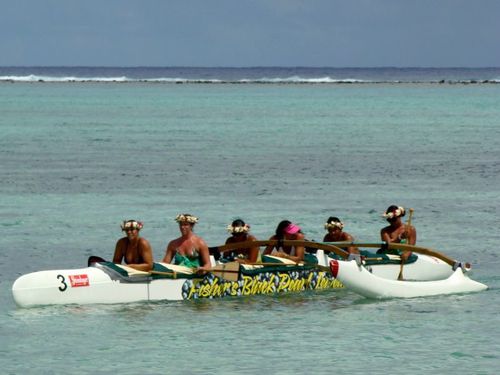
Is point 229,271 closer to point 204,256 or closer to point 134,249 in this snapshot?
point 204,256

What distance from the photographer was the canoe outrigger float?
23.1 meters

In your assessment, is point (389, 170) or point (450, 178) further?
point (389, 170)

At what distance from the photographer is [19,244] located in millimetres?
32125

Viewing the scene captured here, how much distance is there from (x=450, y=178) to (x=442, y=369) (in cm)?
3092

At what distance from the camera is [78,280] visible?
23141mm

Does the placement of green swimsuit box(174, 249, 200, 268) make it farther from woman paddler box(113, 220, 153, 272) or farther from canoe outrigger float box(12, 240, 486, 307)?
woman paddler box(113, 220, 153, 272)

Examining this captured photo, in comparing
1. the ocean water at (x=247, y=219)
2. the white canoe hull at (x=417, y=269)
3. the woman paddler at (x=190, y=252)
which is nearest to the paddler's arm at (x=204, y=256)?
the woman paddler at (x=190, y=252)

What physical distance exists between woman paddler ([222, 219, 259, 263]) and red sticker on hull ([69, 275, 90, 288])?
3439 mm

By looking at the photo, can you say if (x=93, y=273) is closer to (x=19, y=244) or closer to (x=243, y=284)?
(x=243, y=284)

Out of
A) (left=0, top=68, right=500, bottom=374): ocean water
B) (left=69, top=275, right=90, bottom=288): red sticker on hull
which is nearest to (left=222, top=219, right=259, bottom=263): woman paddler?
(left=0, top=68, right=500, bottom=374): ocean water

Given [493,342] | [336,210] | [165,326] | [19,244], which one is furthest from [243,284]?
[336,210]

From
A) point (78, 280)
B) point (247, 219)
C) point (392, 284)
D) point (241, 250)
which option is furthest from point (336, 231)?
point (247, 219)

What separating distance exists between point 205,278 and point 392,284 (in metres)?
3.77

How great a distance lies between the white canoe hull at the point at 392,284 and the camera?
2453 cm
